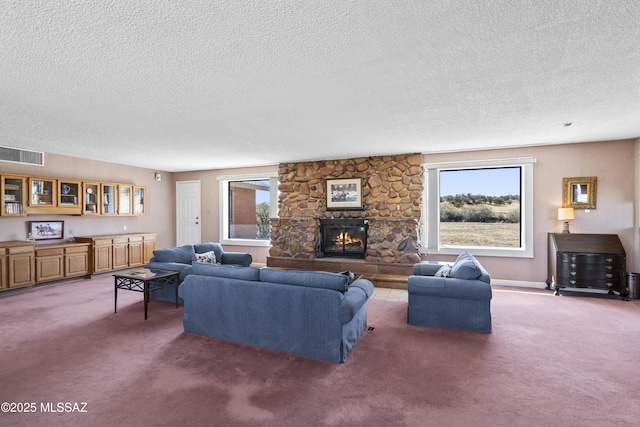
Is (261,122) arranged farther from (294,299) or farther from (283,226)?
(283,226)

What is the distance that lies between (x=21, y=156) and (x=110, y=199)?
5.58ft

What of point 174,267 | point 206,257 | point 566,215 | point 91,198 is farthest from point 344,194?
point 91,198

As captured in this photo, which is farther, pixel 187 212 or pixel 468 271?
pixel 187 212

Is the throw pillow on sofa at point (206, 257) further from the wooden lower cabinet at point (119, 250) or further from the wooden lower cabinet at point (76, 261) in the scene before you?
the wooden lower cabinet at point (76, 261)

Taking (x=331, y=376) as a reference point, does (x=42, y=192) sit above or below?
above

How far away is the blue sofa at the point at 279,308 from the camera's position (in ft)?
9.48

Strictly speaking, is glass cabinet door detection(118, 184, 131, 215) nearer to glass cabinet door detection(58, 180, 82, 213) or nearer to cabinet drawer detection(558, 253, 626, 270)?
glass cabinet door detection(58, 180, 82, 213)

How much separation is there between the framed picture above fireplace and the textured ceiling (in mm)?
2007

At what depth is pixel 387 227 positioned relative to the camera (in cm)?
651

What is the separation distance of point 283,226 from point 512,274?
474cm

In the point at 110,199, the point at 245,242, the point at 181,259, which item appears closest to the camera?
the point at 181,259

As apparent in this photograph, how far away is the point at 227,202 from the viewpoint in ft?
27.8

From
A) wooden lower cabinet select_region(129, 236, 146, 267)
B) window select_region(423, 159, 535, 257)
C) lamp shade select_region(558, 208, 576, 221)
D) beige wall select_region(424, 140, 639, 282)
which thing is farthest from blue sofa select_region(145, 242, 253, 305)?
lamp shade select_region(558, 208, 576, 221)

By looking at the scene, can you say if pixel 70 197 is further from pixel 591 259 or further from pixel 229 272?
pixel 591 259
